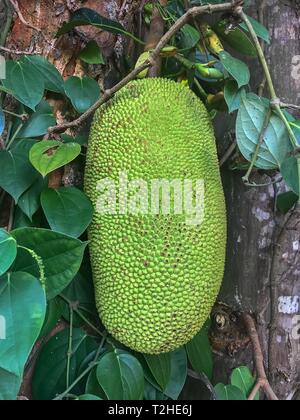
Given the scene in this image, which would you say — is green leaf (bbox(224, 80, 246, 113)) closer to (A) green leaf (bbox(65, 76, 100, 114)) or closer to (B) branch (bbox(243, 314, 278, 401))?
(A) green leaf (bbox(65, 76, 100, 114))

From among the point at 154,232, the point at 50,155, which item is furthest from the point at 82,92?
the point at 154,232

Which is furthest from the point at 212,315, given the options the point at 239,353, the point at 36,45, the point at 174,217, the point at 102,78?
the point at 36,45

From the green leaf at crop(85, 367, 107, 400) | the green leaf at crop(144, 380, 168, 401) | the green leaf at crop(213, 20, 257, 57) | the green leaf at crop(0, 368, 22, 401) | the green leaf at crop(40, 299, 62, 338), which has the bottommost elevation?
the green leaf at crop(144, 380, 168, 401)

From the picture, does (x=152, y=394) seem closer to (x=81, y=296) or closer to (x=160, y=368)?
(x=160, y=368)

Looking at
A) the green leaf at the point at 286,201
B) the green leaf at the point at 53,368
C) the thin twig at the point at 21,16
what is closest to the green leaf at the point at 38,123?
the thin twig at the point at 21,16

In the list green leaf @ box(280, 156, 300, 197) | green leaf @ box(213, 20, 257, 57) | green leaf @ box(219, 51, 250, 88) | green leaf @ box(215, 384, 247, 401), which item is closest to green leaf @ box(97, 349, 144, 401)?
green leaf @ box(215, 384, 247, 401)

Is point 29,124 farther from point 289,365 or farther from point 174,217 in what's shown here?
point 289,365

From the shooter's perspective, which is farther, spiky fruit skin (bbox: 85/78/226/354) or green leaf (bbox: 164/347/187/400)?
green leaf (bbox: 164/347/187/400)
